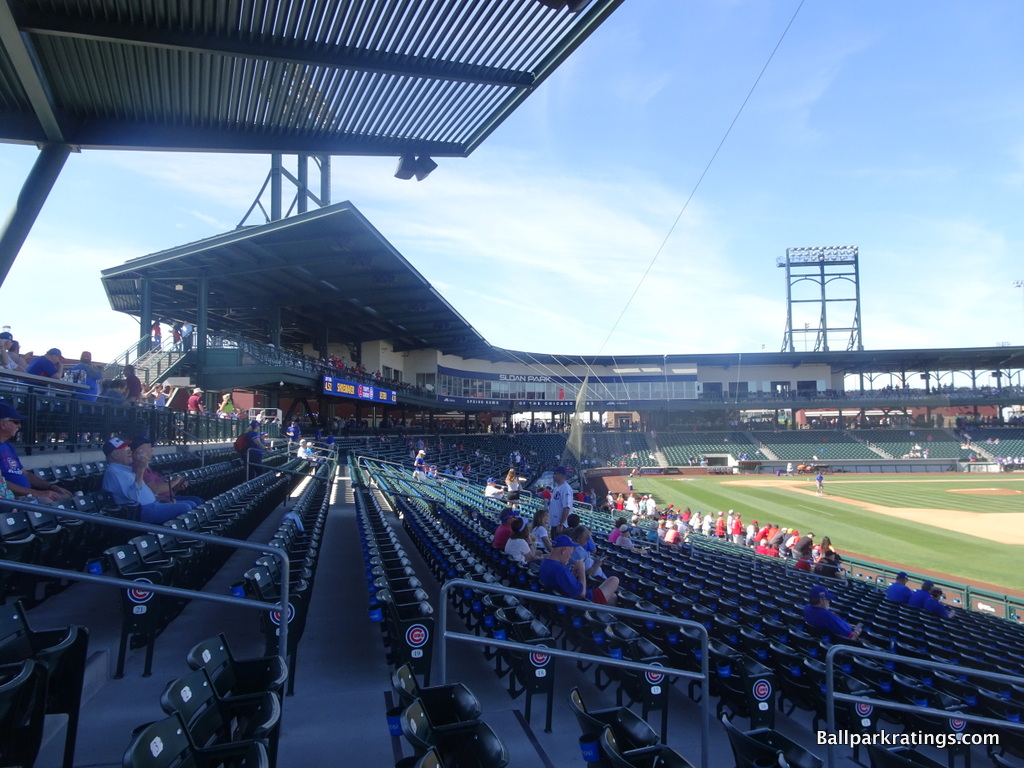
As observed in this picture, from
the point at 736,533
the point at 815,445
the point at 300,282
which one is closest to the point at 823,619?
the point at 736,533

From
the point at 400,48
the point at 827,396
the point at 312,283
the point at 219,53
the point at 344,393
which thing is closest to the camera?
the point at 219,53

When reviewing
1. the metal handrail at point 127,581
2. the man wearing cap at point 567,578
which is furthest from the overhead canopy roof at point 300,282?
the metal handrail at point 127,581

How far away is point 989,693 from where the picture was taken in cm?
550

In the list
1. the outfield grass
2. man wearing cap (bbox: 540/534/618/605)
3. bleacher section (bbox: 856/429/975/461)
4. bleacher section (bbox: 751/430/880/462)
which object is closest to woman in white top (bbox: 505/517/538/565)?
man wearing cap (bbox: 540/534/618/605)

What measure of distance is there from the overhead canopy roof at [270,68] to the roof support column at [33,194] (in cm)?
14

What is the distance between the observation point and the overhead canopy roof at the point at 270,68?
14.6ft

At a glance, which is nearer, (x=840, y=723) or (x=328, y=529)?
(x=840, y=723)

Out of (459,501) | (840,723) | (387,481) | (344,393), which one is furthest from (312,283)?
(840,723)

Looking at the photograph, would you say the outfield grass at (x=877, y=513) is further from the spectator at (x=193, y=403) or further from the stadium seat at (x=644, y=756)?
the spectator at (x=193, y=403)

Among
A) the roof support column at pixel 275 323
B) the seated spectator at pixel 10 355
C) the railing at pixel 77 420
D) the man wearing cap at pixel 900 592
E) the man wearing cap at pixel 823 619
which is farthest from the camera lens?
the roof support column at pixel 275 323

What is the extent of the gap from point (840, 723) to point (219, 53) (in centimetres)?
666

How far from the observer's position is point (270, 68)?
5.09 m

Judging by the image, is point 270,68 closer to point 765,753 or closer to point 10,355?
point 765,753

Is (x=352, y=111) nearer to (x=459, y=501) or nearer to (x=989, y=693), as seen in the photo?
(x=989, y=693)
